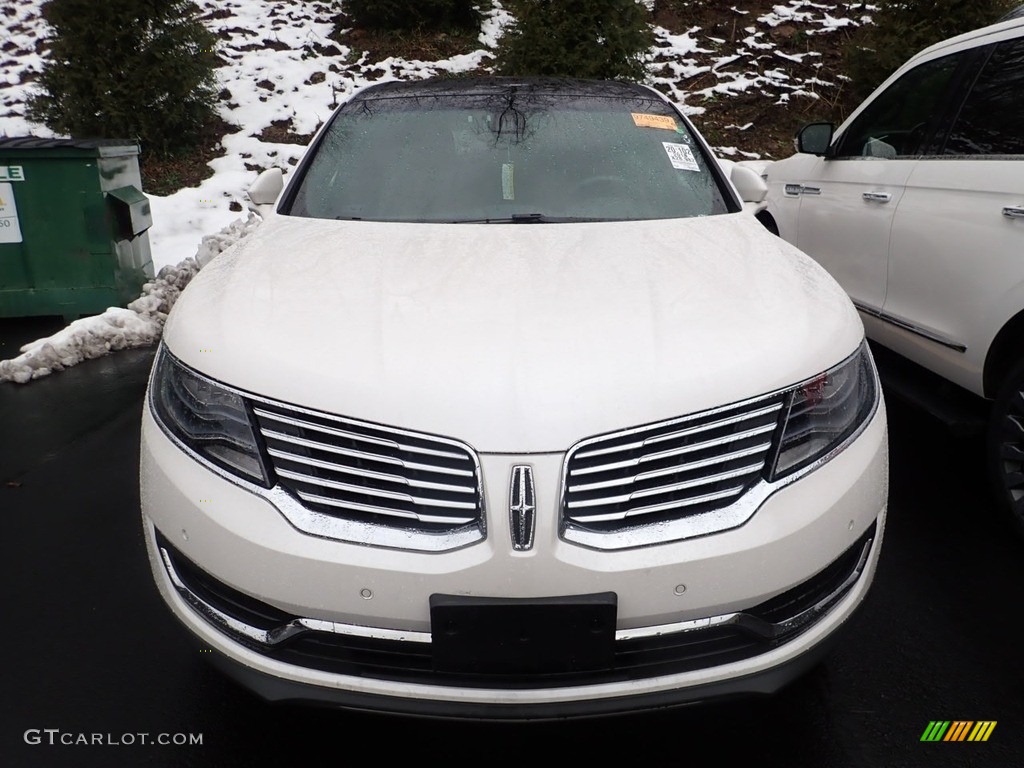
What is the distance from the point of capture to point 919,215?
3178 mm

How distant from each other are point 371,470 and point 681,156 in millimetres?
1863

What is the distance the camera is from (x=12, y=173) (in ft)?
16.4

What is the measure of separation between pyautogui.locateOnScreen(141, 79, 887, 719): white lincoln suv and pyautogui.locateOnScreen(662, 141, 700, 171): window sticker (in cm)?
101

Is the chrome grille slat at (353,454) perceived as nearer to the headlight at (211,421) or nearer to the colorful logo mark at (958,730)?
the headlight at (211,421)

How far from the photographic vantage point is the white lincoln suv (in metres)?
1.52

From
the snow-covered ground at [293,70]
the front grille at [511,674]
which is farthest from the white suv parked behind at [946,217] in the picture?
the snow-covered ground at [293,70]

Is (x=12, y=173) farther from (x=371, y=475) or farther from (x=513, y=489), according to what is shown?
(x=513, y=489)

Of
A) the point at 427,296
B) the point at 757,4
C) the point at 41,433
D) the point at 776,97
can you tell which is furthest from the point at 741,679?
the point at 757,4

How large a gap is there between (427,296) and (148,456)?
2.38 feet

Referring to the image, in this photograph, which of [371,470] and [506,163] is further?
[506,163]

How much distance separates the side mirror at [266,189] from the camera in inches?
119

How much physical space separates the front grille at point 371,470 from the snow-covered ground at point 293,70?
544cm

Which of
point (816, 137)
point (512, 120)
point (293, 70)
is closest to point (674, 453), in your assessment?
point (512, 120)

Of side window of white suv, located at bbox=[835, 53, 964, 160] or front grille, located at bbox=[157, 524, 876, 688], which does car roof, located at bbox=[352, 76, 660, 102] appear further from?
front grille, located at bbox=[157, 524, 876, 688]
